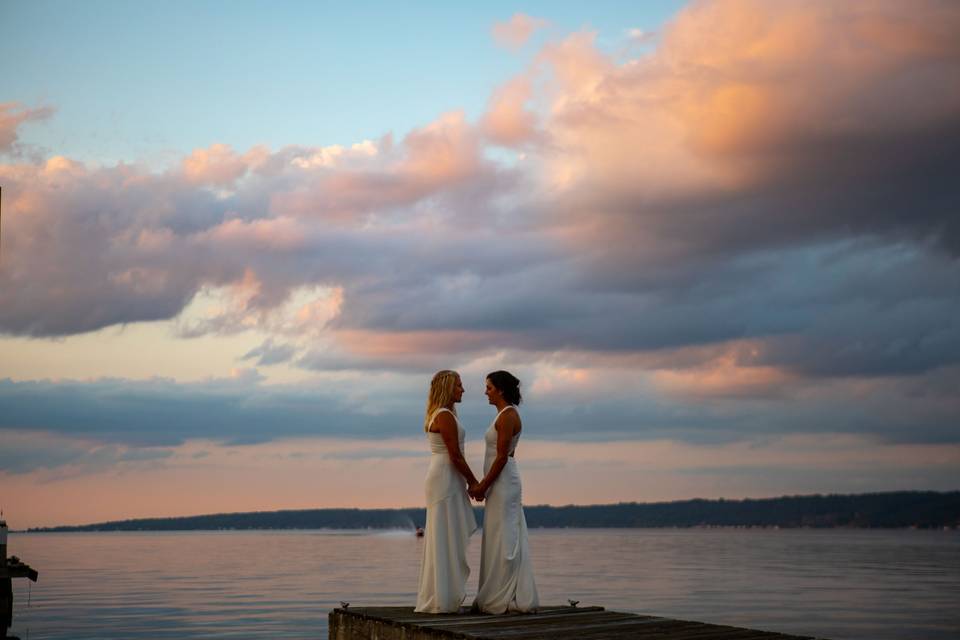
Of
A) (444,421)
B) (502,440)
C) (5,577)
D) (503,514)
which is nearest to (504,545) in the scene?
(503,514)

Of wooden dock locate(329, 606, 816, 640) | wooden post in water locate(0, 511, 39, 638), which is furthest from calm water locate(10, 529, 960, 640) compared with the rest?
wooden dock locate(329, 606, 816, 640)

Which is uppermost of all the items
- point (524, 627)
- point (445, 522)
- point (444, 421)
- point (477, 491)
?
point (444, 421)

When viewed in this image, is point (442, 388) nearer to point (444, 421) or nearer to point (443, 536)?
point (444, 421)

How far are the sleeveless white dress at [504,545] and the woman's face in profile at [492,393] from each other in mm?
236

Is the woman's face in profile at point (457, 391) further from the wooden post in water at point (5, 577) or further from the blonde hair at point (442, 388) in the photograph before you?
the wooden post in water at point (5, 577)

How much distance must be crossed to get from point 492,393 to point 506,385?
0.22 meters

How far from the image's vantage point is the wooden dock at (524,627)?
12.5 m

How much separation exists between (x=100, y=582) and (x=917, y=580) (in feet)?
179

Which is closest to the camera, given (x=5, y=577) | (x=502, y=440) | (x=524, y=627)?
(x=524, y=627)

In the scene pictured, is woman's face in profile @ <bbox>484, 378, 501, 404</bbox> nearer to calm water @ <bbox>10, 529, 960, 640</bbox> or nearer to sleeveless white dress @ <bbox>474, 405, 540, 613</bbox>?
sleeveless white dress @ <bbox>474, 405, 540, 613</bbox>

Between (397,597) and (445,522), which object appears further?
(397,597)

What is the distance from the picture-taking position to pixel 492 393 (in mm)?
14234

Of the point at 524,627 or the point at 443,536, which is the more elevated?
the point at 443,536

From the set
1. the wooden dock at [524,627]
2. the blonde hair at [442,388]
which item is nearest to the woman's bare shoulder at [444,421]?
the blonde hair at [442,388]
